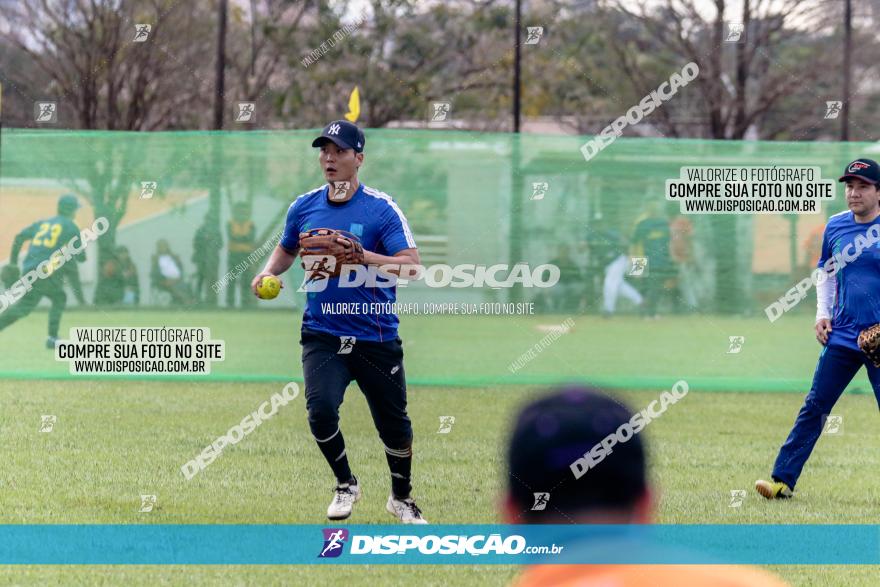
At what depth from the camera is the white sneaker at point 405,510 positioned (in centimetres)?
732

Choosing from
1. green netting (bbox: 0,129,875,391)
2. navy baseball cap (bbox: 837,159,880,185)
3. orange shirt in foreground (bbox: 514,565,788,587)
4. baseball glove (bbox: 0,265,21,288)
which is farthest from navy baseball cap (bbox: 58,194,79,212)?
orange shirt in foreground (bbox: 514,565,788,587)

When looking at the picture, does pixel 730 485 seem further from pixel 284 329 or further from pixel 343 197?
pixel 284 329

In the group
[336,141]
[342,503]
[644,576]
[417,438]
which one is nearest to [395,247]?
[336,141]

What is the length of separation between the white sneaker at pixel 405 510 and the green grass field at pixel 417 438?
0.08 metres

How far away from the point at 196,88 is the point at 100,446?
17337 mm

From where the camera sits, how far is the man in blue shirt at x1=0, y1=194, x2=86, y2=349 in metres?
13.2

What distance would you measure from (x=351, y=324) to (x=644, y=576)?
491 cm

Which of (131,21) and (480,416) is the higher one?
(131,21)

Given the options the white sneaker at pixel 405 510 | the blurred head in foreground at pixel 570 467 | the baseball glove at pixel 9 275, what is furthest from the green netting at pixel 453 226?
the blurred head in foreground at pixel 570 467

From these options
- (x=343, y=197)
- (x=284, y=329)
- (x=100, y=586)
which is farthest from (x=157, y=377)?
(x=100, y=586)

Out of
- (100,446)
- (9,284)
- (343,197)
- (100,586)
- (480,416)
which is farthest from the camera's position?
(9,284)

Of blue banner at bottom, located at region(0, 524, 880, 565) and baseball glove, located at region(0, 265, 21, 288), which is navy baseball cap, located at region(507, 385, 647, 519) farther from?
baseball glove, located at region(0, 265, 21, 288)

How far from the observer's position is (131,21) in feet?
82.4

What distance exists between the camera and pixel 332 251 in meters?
6.95
